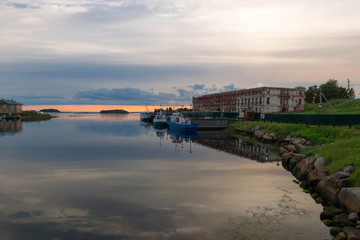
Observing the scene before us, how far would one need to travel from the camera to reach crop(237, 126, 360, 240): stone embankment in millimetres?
14000

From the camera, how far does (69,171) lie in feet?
88.4

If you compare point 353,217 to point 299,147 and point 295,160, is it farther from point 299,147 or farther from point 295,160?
point 299,147

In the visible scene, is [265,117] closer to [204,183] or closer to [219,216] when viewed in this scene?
[204,183]

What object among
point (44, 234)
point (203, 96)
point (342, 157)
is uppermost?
point (203, 96)

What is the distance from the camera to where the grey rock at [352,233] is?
1247cm

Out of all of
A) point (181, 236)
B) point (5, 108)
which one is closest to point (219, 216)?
point (181, 236)

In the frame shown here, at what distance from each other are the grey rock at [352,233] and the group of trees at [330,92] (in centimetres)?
11622

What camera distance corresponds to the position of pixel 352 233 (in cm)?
1280

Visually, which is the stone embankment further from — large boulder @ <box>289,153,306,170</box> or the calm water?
the calm water

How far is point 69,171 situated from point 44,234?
13897 mm

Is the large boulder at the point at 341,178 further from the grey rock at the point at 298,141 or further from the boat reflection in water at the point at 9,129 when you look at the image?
the boat reflection in water at the point at 9,129

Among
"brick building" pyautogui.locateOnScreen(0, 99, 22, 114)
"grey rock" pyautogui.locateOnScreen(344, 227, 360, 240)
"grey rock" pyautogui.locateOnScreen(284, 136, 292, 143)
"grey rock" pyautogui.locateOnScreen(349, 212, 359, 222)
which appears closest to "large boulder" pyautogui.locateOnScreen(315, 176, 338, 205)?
"grey rock" pyautogui.locateOnScreen(349, 212, 359, 222)

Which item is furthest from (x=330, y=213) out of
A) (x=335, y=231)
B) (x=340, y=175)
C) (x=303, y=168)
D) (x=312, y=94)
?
(x=312, y=94)

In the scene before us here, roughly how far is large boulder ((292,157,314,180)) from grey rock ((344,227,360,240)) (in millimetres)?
10469
